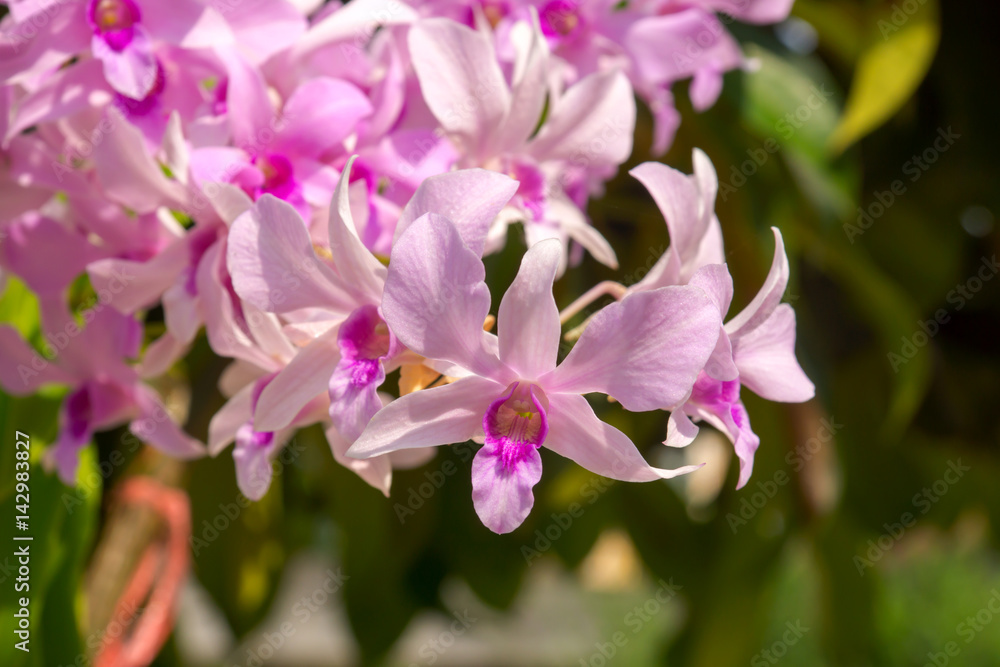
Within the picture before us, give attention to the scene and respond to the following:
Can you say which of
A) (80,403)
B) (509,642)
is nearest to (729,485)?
(80,403)

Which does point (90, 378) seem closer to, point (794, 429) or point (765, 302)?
point (765, 302)

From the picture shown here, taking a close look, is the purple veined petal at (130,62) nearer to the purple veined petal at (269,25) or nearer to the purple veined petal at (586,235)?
the purple veined petal at (269,25)

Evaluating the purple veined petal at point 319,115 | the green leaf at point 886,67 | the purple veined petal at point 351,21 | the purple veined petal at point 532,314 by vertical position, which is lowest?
the green leaf at point 886,67

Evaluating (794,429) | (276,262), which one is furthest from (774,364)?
(794,429)

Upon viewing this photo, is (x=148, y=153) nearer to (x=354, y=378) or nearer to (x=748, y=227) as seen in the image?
(x=354, y=378)

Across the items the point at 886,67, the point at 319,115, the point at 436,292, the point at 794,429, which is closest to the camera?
the point at 436,292

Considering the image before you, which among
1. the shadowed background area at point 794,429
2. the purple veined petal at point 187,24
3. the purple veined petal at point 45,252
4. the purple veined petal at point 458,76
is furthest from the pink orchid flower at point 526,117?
the shadowed background area at point 794,429
